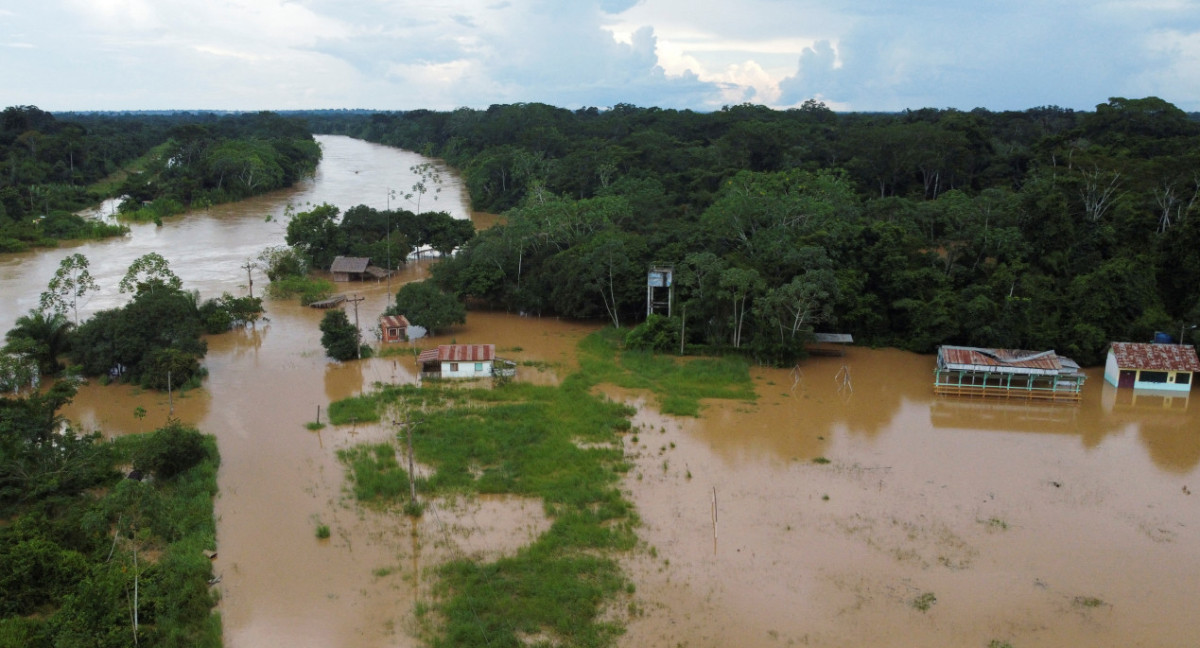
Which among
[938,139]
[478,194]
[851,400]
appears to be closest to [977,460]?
[851,400]

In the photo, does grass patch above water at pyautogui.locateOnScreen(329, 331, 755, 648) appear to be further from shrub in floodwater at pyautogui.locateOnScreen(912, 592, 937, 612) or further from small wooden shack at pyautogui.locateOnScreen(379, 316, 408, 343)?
shrub in floodwater at pyautogui.locateOnScreen(912, 592, 937, 612)

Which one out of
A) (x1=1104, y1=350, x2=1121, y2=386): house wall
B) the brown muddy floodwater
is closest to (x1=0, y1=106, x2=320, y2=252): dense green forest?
the brown muddy floodwater

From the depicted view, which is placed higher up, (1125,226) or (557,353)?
(1125,226)

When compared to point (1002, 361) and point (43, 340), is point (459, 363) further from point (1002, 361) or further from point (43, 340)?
point (1002, 361)

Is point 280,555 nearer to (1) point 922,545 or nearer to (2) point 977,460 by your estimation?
(1) point 922,545

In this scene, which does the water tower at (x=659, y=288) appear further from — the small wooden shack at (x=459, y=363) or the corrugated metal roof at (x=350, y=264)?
the corrugated metal roof at (x=350, y=264)

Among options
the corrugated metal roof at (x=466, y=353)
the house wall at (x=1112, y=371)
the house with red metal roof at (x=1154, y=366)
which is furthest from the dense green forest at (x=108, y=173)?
the house with red metal roof at (x=1154, y=366)

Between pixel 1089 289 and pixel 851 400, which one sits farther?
pixel 1089 289
